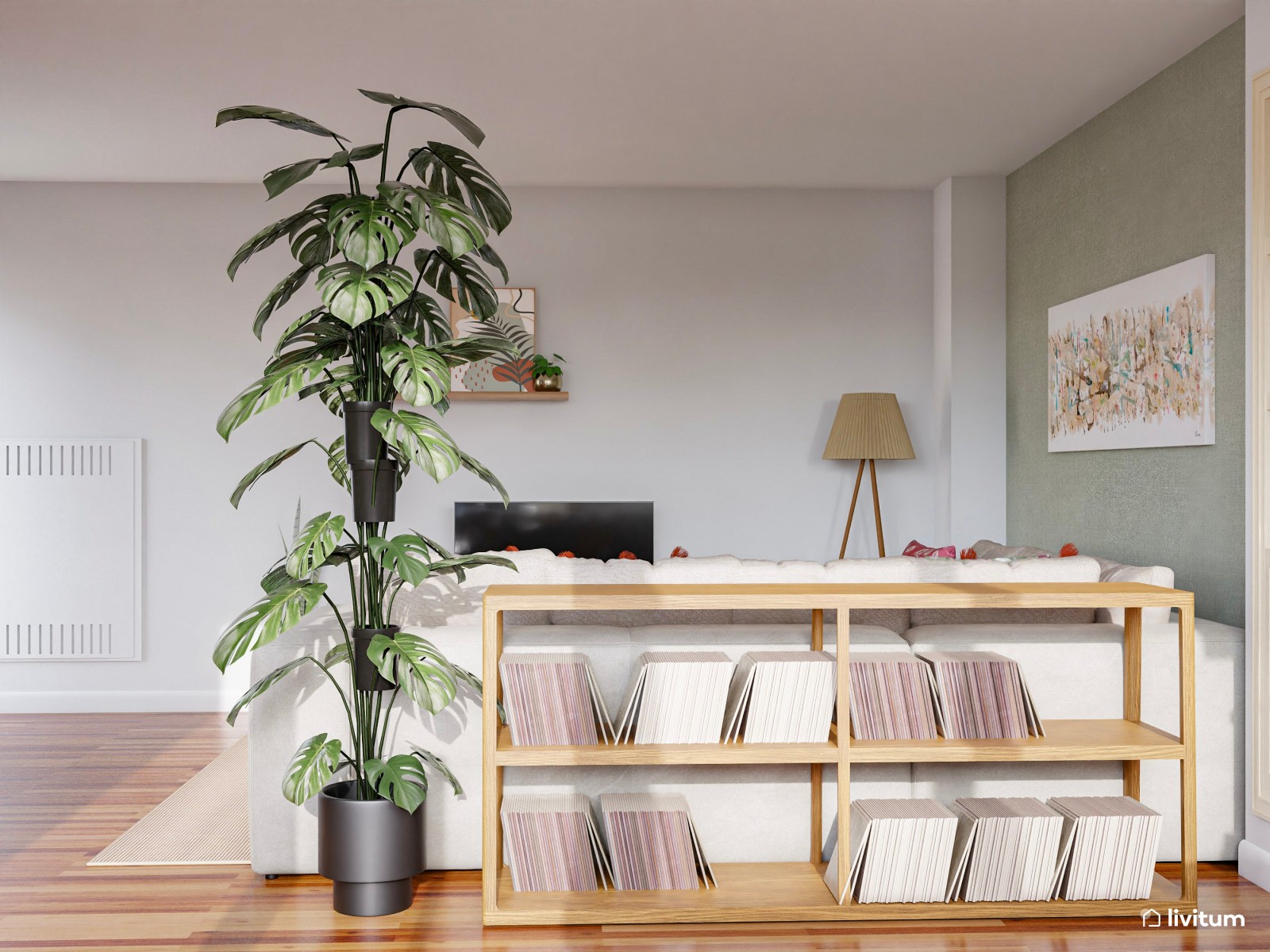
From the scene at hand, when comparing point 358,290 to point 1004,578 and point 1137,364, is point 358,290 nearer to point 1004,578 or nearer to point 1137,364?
point 1004,578

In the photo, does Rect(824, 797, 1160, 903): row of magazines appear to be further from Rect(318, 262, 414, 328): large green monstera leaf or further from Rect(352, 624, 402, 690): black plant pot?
Rect(318, 262, 414, 328): large green monstera leaf

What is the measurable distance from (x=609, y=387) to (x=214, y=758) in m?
2.66

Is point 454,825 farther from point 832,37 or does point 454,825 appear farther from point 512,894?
point 832,37

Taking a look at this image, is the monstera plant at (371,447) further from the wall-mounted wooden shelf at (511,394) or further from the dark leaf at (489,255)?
the wall-mounted wooden shelf at (511,394)

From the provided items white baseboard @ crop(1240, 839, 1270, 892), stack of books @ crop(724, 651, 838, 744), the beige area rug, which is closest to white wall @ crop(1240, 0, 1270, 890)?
white baseboard @ crop(1240, 839, 1270, 892)

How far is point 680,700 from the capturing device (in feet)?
8.80

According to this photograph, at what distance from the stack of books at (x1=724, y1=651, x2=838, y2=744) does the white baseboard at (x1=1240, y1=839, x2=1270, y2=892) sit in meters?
1.26

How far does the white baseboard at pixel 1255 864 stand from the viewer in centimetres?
281

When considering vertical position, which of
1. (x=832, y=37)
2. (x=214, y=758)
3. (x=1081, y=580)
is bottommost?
(x=214, y=758)

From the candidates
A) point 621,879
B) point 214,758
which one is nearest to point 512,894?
point 621,879

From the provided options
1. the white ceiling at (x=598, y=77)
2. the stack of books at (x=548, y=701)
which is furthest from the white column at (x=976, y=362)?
the stack of books at (x=548, y=701)

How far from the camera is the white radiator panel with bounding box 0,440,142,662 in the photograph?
5.27 metres

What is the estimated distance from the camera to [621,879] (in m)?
2.67

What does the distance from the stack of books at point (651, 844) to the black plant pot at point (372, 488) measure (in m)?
0.95
